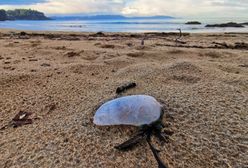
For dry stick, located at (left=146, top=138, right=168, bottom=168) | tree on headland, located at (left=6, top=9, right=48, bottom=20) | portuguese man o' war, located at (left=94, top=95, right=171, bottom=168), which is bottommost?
dry stick, located at (left=146, top=138, right=168, bottom=168)

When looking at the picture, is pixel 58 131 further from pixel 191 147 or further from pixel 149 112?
pixel 191 147

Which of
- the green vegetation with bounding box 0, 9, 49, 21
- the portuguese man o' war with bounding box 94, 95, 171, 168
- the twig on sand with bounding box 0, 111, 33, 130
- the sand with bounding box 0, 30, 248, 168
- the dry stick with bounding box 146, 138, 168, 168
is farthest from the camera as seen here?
the green vegetation with bounding box 0, 9, 49, 21

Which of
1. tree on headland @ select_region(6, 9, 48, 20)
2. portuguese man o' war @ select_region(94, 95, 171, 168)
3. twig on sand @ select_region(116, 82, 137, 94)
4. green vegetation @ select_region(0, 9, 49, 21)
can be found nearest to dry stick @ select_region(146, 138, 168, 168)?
portuguese man o' war @ select_region(94, 95, 171, 168)

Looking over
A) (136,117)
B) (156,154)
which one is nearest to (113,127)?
(136,117)

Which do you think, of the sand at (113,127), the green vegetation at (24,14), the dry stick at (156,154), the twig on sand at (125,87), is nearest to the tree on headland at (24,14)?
the green vegetation at (24,14)

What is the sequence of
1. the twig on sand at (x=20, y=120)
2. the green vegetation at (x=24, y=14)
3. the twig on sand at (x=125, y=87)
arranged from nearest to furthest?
the twig on sand at (x=20, y=120) → the twig on sand at (x=125, y=87) → the green vegetation at (x=24, y=14)

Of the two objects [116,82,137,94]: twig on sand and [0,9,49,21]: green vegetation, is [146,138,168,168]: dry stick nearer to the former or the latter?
[116,82,137,94]: twig on sand

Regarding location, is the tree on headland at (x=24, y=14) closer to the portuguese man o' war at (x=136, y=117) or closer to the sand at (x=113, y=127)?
the sand at (x=113, y=127)

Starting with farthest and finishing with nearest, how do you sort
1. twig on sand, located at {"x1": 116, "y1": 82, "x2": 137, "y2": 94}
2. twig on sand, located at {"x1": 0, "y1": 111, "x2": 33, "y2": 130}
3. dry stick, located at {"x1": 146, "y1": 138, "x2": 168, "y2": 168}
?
twig on sand, located at {"x1": 116, "y1": 82, "x2": 137, "y2": 94} < twig on sand, located at {"x1": 0, "y1": 111, "x2": 33, "y2": 130} < dry stick, located at {"x1": 146, "y1": 138, "x2": 168, "y2": 168}
